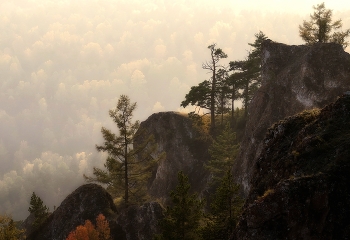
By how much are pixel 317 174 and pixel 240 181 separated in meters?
28.4

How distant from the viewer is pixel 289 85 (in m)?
41.5

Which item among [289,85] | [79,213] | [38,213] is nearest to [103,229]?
[79,213]

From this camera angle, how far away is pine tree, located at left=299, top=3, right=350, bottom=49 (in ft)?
139

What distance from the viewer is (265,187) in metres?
17.0

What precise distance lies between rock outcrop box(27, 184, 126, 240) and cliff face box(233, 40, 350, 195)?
17225 mm

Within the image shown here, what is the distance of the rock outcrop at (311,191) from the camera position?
1301cm

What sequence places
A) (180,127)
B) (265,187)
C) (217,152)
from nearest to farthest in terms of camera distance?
(265,187) → (217,152) → (180,127)

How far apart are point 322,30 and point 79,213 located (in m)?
40.7

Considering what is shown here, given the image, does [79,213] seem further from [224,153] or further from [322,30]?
[322,30]

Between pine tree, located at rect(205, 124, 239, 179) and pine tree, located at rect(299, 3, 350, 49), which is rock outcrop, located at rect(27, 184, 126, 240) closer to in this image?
pine tree, located at rect(205, 124, 239, 179)

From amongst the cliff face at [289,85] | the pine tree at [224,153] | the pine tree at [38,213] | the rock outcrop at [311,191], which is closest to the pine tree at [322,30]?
the cliff face at [289,85]

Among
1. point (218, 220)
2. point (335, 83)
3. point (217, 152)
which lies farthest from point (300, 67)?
point (218, 220)

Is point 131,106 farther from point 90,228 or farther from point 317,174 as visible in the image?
point 317,174

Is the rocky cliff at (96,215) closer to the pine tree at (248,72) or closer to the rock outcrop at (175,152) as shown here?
the rock outcrop at (175,152)
